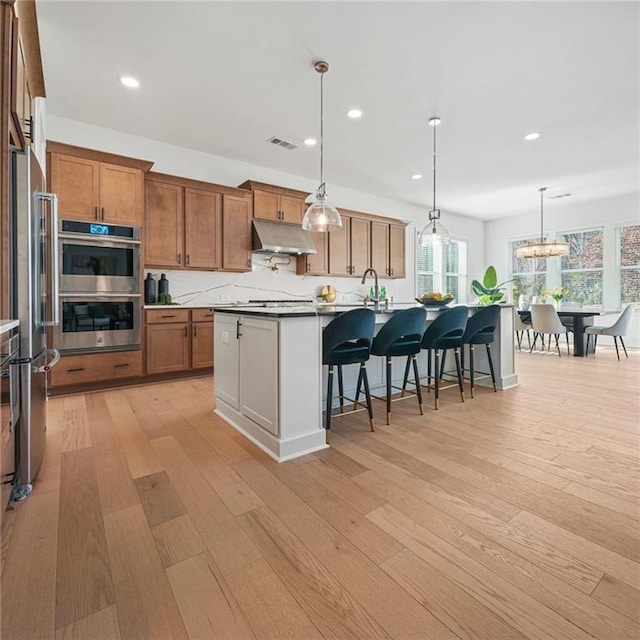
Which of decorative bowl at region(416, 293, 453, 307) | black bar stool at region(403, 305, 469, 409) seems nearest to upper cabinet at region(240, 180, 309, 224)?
decorative bowl at region(416, 293, 453, 307)

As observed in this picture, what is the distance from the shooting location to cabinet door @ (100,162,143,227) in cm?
376

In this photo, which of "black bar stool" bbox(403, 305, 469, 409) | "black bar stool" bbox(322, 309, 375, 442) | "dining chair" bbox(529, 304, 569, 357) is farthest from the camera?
"dining chair" bbox(529, 304, 569, 357)

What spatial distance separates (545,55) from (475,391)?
9.84 ft

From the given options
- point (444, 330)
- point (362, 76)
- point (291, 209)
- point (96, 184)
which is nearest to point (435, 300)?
point (444, 330)

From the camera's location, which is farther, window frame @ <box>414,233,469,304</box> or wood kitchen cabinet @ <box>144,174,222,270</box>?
window frame @ <box>414,233,469,304</box>

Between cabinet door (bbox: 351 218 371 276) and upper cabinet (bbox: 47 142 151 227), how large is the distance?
3.39 metres

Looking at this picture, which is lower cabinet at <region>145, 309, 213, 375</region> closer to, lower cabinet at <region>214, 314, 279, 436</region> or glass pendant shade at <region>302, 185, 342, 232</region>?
lower cabinet at <region>214, 314, 279, 436</region>

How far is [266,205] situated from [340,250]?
5.06 feet

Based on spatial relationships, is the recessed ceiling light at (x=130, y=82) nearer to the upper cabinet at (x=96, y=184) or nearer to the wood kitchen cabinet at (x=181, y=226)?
the upper cabinet at (x=96, y=184)

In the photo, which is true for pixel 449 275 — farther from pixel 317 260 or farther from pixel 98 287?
pixel 98 287

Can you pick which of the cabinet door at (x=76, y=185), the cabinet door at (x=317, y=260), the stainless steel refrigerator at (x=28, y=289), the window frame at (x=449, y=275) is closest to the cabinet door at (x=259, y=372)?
the stainless steel refrigerator at (x=28, y=289)

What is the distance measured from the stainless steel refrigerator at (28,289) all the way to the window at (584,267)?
8904 mm

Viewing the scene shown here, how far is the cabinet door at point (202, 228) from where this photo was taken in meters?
4.48

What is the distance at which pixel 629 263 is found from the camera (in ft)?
22.8
